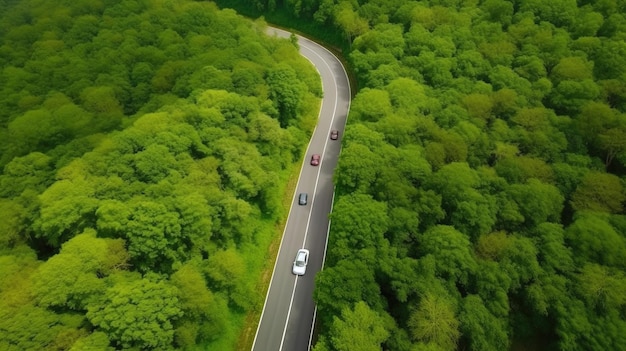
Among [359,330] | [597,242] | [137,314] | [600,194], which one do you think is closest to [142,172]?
[137,314]

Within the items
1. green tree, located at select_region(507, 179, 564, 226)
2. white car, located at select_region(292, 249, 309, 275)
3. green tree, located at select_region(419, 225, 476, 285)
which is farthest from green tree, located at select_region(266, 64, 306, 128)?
green tree, located at select_region(507, 179, 564, 226)

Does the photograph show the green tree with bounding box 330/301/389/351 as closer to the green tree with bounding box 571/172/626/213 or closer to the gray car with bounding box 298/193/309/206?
the gray car with bounding box 298/193/309/206

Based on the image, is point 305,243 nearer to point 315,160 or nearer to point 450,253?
point 315,160

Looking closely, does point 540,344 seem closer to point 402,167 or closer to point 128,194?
point 402,167

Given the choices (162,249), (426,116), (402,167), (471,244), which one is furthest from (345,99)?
(162,249)

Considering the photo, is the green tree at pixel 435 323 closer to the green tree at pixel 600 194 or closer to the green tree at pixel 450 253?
the green tree at pixel 450 253

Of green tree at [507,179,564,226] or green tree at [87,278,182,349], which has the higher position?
green tree at [507,179,564,226]

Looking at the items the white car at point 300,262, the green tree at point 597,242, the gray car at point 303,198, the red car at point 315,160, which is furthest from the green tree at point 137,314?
the green tree at point 597,242
